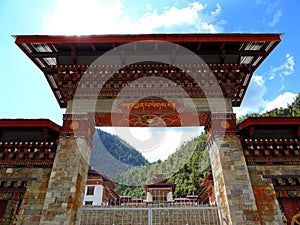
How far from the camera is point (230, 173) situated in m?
6.46

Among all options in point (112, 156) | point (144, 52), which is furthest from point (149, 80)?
point (112, 156)

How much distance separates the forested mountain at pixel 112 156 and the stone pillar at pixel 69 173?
7886 cm

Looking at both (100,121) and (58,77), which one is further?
(100,121)

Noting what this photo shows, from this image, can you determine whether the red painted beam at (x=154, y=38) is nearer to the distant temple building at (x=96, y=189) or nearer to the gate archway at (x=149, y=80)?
the gate archway at (x=149, y=80)

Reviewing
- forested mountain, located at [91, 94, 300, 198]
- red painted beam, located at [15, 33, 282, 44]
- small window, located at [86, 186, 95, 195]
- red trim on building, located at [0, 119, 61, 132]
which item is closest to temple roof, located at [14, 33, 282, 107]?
red painted beam, located at [15, 33, 282, 44]

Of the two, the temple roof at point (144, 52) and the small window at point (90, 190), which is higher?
the temple roof at point (144, 52)

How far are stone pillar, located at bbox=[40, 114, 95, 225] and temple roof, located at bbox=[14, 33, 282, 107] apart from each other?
1387mm

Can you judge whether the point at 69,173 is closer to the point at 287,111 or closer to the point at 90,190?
the point at 90,190

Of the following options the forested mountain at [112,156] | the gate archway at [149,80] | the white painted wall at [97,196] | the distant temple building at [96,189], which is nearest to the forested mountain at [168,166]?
the forested mountain at [112,156]

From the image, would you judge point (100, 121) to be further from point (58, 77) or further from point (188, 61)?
point (188, 61)

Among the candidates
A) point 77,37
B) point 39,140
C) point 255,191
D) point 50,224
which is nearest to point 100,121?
point 39,140

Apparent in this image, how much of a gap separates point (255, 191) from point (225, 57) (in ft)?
15.4

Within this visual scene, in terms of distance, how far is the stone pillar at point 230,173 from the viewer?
5.86m

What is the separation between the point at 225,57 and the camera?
760 centimetres
